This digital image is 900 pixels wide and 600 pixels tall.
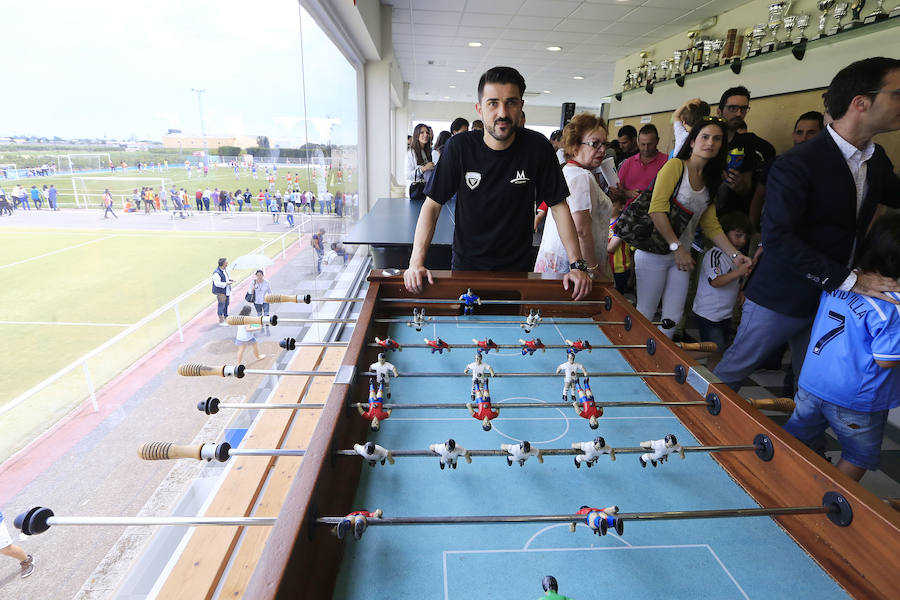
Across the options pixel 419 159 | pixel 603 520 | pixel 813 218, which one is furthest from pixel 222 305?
pixel 419 159

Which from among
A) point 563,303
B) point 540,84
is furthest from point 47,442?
point 540,84

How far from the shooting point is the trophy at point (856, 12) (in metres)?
3.09

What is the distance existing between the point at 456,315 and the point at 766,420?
3.40 ft

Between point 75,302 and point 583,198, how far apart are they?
6.97 feet

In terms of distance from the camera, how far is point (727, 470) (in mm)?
969

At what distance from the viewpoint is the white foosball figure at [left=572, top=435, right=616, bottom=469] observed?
862mm

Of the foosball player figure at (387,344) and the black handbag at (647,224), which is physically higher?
the black handbag at (647,224)

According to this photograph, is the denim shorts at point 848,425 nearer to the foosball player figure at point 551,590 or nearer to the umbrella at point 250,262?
the foosball player figure at point 551,590

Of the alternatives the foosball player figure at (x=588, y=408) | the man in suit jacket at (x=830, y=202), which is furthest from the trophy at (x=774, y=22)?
the foosball player figure at (x=588, y=408)

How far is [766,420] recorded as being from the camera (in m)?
0.94

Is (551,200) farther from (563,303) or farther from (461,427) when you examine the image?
(461,427)

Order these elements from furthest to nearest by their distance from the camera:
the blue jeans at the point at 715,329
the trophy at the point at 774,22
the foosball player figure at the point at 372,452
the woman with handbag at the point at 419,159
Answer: the woman with handbag at the point at 419,159 < the trophy at the point at 774,22 < the blue jeans at the point at 715,329 < the foosball player figure at the point at 372,452

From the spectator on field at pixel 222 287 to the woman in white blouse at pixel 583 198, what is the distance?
170 cm

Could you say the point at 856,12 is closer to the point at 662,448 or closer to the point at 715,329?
the point at 715,329
